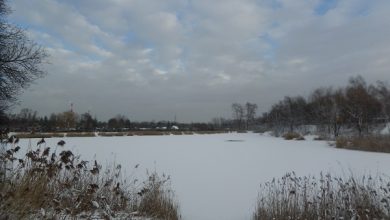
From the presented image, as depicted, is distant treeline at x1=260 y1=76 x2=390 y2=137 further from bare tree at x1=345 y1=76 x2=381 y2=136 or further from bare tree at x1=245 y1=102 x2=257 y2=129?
bare tree at x1=245 y1=102 x2=257 y2=129

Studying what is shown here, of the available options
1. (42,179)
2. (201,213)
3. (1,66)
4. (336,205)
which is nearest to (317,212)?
(336,205)

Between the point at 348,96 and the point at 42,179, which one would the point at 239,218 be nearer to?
the point at 42,179

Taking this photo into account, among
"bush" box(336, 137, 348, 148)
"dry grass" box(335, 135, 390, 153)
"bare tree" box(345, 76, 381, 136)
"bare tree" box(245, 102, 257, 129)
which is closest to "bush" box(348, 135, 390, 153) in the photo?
"dry grass" box(335, 135, 390, 153)

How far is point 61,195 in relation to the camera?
193 inches

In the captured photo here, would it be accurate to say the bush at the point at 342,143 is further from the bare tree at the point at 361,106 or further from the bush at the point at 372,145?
the bare tree at the point at 361,106

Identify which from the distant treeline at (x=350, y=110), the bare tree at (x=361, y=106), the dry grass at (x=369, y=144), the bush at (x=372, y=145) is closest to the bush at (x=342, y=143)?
the dry grass at (x=369, y=144)

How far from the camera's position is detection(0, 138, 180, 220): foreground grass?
389cm

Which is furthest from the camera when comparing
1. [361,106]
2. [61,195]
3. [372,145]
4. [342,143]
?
[361,106]

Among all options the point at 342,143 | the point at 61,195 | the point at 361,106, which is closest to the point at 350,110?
the point at 361,106

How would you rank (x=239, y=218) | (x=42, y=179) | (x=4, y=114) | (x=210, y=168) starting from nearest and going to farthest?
1. (x=42, y=179)
2. (x=239, y=218)
3. (x=210, y=168)
4. (x=4, y=114)

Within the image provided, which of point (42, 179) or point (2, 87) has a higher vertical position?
point (2, 87)

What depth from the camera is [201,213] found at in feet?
22.4

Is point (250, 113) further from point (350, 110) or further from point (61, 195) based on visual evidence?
point (61, 195)

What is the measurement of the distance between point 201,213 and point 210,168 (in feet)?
20.8
